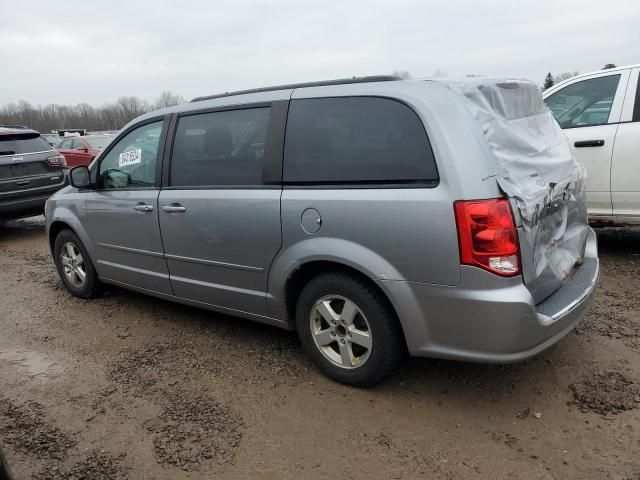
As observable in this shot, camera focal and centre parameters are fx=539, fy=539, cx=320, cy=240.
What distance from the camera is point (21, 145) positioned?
26.8 feet

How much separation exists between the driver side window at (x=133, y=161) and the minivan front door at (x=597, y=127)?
3728mm

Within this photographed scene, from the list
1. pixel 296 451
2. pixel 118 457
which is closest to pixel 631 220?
pixel 296 451

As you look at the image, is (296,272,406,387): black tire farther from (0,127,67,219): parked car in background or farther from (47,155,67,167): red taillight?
(47,155,67,167): red taillight

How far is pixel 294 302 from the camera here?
3.36 meters

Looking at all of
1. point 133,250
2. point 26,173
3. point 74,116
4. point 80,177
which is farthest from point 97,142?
point 74,116

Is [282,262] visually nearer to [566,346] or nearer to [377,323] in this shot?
[377,323]

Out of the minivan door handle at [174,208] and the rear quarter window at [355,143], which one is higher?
the rear quarter window at [355,143]

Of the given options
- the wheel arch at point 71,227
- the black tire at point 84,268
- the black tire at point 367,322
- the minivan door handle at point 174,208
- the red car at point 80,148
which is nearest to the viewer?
the black tire at point 367,322

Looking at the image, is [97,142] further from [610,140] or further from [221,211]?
[610,140]

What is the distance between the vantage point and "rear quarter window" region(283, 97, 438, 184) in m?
2.72

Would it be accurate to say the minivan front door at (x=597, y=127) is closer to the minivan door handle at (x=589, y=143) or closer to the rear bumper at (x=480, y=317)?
the minivan door handle at (x=589, y=143)

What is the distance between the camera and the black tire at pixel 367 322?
2.88 m

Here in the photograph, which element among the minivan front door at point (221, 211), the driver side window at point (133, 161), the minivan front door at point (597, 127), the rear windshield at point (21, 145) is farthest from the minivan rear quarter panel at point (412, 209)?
the rear windshield at point (21, 145)

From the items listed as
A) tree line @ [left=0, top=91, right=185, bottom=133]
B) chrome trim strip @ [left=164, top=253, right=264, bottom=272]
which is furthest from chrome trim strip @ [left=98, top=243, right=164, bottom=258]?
tree line @ [left=0, top=91, right=185, bottom=133]
